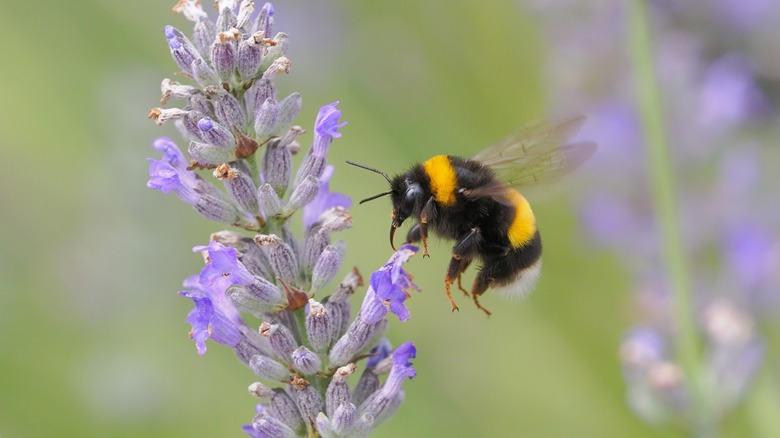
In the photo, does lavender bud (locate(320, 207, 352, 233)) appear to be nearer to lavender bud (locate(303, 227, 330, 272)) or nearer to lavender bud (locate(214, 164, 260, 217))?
lavender bud (locate(303, 227, 330, 272))

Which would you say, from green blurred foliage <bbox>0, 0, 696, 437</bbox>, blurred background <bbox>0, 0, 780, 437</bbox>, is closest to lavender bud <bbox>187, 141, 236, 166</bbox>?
blurred background <bbox>0, 0, 780, 437</bbox>

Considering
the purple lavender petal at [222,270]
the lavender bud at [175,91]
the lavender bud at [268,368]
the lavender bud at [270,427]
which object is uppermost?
the lavender bud at [175,91]

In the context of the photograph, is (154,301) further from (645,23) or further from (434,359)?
(645,23)

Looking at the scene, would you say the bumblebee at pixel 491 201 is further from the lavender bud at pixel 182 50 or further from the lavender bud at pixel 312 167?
the lavender bud at pixel 182 50

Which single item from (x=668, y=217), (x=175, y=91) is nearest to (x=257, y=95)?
Result: (x=175, y=91)

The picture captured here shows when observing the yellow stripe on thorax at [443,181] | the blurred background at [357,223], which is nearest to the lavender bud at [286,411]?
the yellow stripe on thorax at [443,181]

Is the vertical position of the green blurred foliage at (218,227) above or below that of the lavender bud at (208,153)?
above
